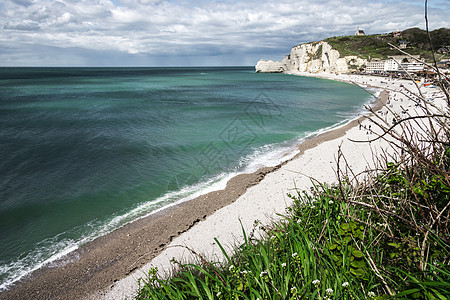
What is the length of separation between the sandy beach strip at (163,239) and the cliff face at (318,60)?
93772 millimetres

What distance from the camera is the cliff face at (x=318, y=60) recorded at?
3656 inches

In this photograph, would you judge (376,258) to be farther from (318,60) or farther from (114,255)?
(318,60)

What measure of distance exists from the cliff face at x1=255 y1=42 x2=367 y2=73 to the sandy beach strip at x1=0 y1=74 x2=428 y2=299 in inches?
3692

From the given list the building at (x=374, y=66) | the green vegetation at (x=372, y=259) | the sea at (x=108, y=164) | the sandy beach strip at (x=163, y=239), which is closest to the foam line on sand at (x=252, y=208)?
the sandy beach strip at (x=163, y=239)

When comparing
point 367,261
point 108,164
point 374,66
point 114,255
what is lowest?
point 114,255

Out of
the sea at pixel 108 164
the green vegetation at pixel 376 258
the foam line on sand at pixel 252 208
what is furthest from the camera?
the sea at pixel 108 164

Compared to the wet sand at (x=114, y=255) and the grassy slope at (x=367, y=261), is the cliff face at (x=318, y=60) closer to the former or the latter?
the wet sand at (x=114, y=255)

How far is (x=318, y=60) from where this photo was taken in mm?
109062

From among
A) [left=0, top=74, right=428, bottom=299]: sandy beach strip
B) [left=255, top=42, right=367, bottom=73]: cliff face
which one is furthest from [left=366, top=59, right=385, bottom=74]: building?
[left=0, top=74, right=428, bottom=299]: sandy beach strip

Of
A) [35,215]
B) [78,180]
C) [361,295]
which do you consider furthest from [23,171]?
[361,295]

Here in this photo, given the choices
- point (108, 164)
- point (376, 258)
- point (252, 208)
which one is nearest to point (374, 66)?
point (108, 164)

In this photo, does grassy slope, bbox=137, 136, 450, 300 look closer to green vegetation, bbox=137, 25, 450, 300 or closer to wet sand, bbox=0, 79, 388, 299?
green vegetation, bbox=137, 25, 450, 300

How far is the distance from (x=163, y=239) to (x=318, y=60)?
116014 mm

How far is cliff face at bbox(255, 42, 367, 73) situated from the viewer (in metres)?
92.9
